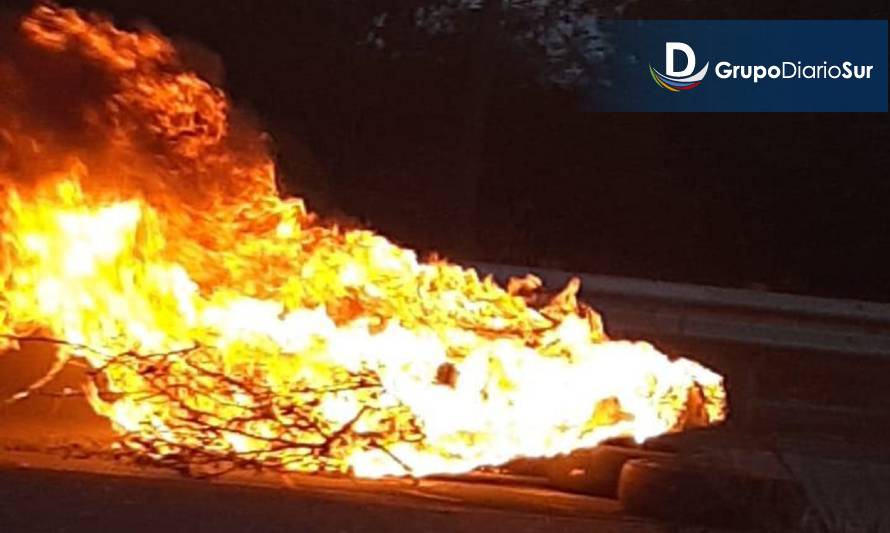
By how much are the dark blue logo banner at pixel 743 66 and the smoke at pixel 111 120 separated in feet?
21.9

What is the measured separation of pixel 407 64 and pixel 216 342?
781 centimetres

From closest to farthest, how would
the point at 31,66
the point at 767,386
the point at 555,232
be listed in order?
the point at 31,66, the point at 767,386, the point at 555,232

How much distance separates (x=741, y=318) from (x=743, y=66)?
4.45 m

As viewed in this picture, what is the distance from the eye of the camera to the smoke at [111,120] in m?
8.60

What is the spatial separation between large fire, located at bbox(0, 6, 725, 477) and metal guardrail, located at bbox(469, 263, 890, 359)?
2103 mm

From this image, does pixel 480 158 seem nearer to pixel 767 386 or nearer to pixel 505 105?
pixel 505 105

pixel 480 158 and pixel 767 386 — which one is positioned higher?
pixel 480 158

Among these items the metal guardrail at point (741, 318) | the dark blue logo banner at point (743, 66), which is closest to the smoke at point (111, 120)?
the metal guardrail at point (741, 318)

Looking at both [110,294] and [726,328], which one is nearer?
[110,294]

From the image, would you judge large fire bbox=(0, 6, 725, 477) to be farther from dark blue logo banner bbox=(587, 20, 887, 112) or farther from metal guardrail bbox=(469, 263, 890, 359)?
dark blue logo banner bbox=(587, 20, 887, 112)

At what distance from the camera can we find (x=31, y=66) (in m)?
8.89

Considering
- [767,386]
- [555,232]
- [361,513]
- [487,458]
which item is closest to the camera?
[361,513]

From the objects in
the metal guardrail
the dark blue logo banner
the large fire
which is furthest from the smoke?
the dark blue logo banner

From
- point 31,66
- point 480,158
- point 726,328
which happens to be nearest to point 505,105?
point 480,158
